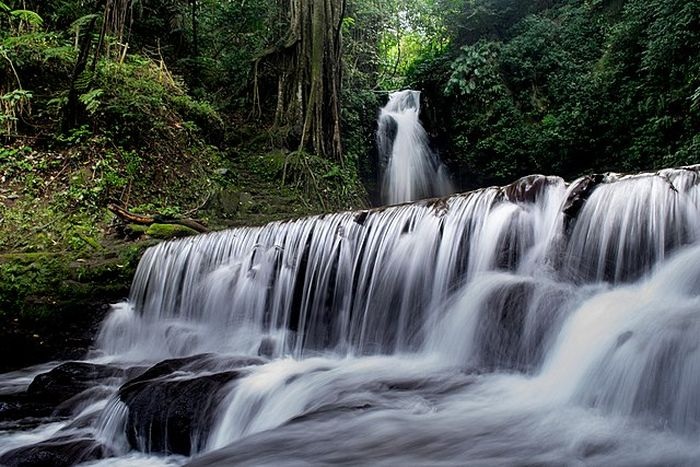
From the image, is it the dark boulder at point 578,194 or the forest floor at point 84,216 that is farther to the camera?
the forest floor at point 84,216

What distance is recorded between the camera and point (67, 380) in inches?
205

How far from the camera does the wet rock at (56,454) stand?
357 cm

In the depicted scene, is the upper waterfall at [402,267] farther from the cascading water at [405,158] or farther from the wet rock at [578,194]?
the cascading water at [405,158]

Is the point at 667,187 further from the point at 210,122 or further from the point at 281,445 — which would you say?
the point at 210,122

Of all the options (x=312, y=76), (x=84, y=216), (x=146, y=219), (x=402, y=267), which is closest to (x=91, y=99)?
(x=84, y=216)

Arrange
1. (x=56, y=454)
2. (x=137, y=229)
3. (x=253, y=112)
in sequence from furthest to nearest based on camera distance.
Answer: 1. (x=253, y=112)
2. (x=137, y=229)
3. (x=56, y=454)

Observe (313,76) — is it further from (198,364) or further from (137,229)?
(198,364)

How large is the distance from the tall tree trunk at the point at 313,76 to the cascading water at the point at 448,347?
629 centimetres

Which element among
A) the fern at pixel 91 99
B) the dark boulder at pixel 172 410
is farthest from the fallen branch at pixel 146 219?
the dark boulder at pixel 172 410

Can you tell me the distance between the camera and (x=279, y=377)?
4.38 meters

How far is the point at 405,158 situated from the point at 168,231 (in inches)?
356

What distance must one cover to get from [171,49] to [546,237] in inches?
526

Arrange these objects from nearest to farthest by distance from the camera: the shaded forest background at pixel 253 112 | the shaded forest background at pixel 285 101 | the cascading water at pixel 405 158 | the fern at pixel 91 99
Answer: the shaded forest background at pixel 253 112, the fern at pixel 91 99, the shaded forest background at pixel 285 101, the cascading water at pixel 405 158

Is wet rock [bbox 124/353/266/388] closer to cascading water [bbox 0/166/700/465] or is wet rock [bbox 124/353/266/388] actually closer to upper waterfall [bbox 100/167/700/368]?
cascading water [bbox 0/166/700/465]
